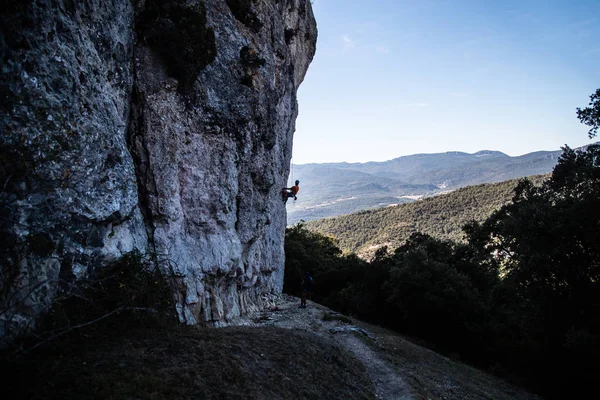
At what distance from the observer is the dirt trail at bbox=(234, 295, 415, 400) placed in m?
12.8

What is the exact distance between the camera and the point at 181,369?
8.29 meters

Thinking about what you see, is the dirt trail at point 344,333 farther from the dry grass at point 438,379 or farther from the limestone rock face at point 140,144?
the limestone rock face at point 140,144

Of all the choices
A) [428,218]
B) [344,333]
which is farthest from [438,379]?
[428,218]

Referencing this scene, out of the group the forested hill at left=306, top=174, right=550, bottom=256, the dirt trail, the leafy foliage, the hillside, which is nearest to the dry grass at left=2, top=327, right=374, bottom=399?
the hillside

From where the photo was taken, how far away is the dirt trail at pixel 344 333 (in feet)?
42.1

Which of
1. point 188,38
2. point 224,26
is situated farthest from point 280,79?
point 188,38

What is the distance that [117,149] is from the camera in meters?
11.0

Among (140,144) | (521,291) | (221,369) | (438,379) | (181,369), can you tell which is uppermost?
(140,144)

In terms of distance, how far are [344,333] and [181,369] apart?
11.2 metres

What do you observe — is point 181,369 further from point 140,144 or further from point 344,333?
point 344,333

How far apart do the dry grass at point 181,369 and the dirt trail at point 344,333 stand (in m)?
1.14

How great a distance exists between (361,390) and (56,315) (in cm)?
878

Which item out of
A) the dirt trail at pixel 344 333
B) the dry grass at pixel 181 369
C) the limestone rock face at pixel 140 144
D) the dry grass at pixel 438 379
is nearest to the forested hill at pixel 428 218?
the dirt trail at pixel 344 333

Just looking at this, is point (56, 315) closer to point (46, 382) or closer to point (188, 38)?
point (46, 382)
